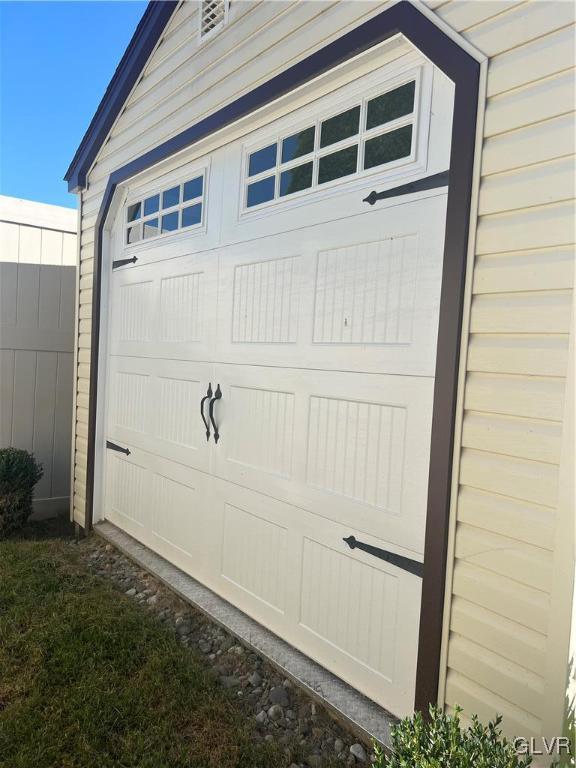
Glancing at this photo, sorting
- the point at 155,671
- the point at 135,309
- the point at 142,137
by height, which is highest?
the point at 142,137

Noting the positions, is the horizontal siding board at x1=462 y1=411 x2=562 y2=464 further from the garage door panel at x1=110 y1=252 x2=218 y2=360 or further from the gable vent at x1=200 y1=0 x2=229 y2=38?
the gable vent at x1=200 y1=0 x2=229 y2=38

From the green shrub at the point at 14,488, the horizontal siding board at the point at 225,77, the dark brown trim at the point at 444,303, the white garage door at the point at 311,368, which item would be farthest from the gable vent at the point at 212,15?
the green shrub at the point at 14,488

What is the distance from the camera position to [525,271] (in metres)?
1.55

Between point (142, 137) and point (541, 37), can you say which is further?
point (142, 137)

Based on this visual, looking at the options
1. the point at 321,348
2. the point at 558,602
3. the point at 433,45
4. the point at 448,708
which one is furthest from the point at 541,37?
the point at 448,708

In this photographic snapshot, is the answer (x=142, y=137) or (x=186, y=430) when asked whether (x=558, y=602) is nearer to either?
(x=186, y=430)

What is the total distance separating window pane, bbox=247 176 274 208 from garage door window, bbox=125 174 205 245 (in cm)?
48

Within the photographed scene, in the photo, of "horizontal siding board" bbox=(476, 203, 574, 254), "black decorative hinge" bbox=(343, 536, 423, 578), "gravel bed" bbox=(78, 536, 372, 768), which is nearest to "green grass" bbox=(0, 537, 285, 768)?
"gravel bed" bbox=(78, 536, 372, 768)

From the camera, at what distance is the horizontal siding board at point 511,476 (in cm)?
149

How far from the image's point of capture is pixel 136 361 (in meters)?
3.81

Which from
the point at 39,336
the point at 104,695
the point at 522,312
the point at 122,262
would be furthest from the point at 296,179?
the point at 39,336

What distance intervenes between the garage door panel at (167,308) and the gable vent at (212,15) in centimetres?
126

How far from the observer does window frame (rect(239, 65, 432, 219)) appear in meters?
1.91

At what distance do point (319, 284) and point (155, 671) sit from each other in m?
1.90
